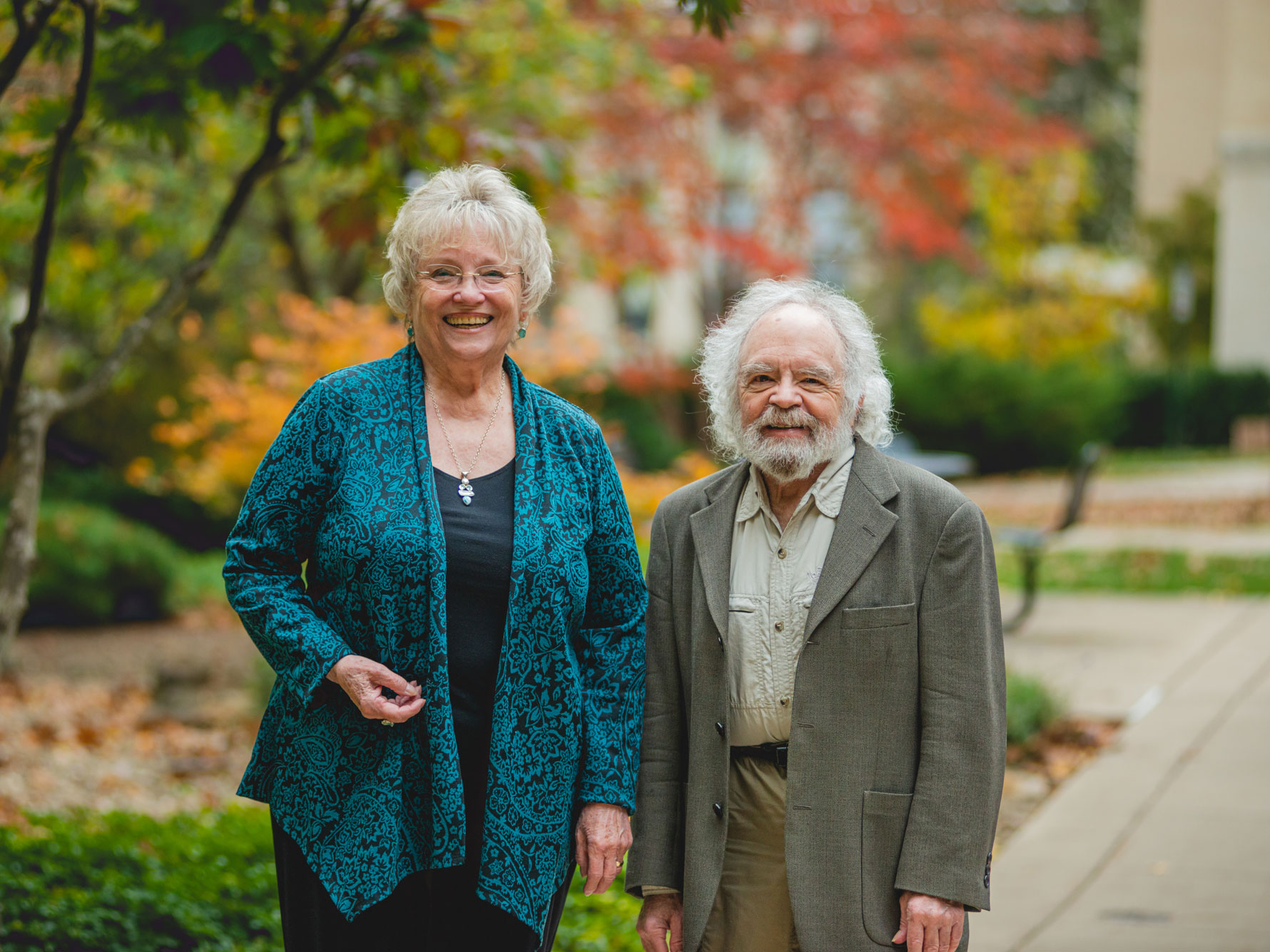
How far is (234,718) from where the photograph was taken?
794cm

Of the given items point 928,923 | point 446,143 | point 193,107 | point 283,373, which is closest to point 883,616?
point 928,923

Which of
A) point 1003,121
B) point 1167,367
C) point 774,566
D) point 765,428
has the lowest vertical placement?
point 1167,367

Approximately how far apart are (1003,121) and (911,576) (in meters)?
16.8

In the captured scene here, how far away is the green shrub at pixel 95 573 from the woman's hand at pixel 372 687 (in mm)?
9191

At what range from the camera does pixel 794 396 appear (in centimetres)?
253

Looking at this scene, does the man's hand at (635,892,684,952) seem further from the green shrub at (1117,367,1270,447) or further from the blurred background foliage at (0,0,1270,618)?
the green shrub at (1117,367,1270,447)

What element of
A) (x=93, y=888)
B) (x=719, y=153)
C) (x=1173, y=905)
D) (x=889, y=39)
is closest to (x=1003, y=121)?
(x=889, y=39)

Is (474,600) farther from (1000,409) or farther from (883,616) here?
(1000,409)

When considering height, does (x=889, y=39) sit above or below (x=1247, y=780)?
above

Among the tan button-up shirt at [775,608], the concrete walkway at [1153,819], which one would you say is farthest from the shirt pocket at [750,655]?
the concrete walkway at [1153,819]

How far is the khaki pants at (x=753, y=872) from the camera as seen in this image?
2.55m

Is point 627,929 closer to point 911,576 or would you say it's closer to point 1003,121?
point 911,576

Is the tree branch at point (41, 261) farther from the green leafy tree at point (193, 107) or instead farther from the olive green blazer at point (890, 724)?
the olive green blazer at point (890, 724)

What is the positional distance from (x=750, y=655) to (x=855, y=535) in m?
0.30
